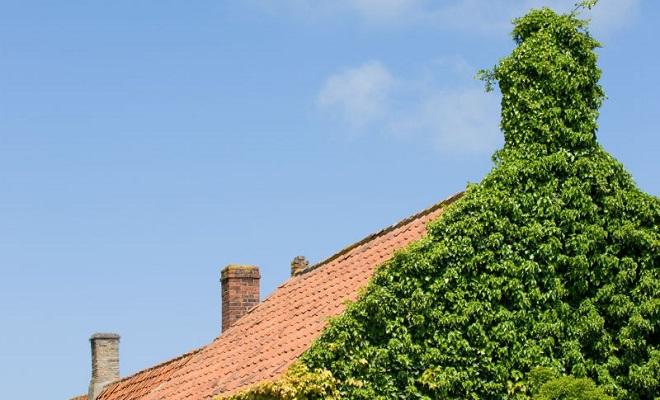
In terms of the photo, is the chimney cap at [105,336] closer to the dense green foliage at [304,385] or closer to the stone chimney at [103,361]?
the stone chimney at [103,361]

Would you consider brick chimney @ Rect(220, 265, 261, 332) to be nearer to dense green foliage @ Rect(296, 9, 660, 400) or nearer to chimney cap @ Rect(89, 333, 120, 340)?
chimney cap @ Rect(89, 333, 120, 340)

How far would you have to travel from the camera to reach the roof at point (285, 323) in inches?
975

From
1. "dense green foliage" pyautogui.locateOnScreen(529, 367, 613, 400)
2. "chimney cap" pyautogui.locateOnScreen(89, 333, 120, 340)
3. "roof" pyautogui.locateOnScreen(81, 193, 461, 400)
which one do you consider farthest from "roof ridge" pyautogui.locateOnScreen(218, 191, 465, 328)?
"chimney cap" pyautogui.locateOnScreen(89, 333, 120, 340)

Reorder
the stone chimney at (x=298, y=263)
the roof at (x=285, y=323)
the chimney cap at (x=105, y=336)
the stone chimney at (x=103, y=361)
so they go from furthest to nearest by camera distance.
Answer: the chimney cap at (x=105, y=336), the stone chimney at (x=103, y=361), the stone chimney at (x=298, y=263), the roof at (x=285, y=323)

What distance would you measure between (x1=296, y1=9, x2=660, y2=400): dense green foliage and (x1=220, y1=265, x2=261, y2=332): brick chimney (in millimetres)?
9544

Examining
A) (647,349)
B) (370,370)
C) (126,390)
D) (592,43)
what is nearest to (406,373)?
(370,370)

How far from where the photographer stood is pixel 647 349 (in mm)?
22609

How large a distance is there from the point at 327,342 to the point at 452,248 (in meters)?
2.40

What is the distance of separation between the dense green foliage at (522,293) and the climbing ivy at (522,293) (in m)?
0.02

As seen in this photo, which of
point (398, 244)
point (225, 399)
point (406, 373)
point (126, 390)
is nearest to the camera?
point (406, 373)

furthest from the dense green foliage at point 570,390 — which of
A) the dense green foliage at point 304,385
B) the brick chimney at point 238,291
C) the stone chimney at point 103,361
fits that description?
the stone chimney at point 103,361

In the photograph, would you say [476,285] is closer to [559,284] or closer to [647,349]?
[559,284]

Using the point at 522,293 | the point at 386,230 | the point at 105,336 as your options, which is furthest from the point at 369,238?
the point at 105,336

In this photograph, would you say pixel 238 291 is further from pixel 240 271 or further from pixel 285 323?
pixel 285 323
